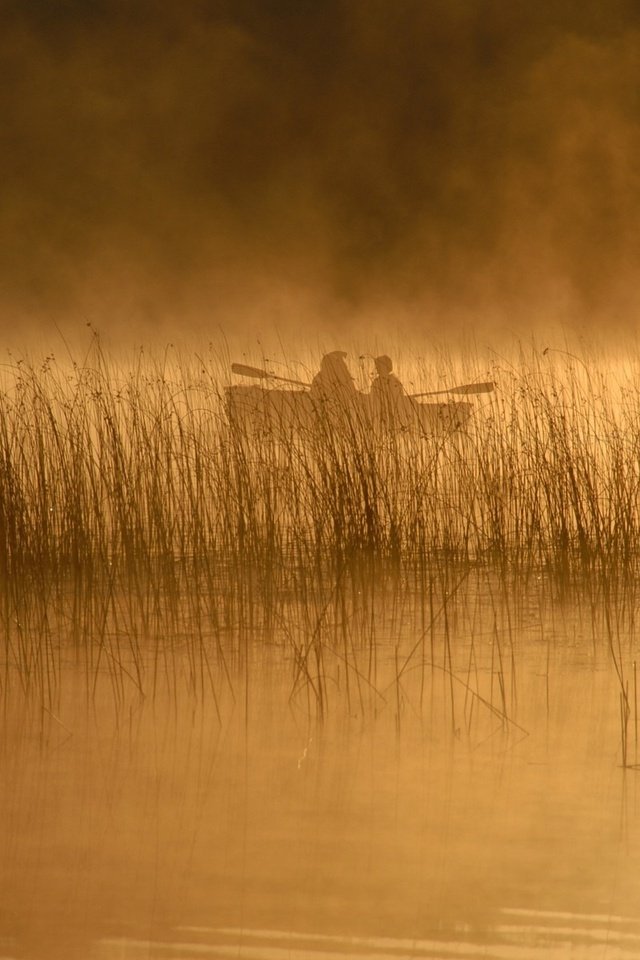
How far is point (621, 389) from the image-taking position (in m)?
4.43

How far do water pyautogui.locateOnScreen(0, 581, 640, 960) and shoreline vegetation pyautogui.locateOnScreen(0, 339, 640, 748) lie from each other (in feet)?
1.29

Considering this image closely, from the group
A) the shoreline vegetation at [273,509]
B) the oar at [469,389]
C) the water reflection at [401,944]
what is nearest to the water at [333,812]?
the water reflection at [401,944]

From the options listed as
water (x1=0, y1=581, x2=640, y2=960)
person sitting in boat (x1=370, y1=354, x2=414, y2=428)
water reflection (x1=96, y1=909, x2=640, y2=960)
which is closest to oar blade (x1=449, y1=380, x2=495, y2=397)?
person sitting in boat (x1=370, y1=354, x2=414, y2=428)

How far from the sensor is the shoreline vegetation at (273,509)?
3158 millimetres

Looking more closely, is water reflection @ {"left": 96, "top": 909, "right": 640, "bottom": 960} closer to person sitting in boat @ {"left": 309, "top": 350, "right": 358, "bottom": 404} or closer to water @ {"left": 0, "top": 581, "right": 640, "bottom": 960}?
water @ {"left": 0, "top": 581, "right": 640, "bottom": 960}

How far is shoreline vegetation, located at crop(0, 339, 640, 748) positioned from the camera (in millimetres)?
3158

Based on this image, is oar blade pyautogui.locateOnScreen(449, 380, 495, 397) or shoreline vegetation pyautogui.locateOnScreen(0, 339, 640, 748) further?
oar blade pyautogui.locateOnScreen(449, 380, 495, 397)

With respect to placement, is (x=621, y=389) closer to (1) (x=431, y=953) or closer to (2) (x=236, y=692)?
(2) (x=236, y=692)

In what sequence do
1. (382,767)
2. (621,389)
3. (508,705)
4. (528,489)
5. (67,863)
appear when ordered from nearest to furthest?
(67,863) → (382,767) → (508,705) → (528,489) → (621,389)

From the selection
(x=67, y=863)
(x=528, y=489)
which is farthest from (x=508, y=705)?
(x=528, y=489)

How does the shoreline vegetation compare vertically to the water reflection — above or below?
above

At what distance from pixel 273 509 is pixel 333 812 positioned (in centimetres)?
219

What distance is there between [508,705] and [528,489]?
1.71 metres

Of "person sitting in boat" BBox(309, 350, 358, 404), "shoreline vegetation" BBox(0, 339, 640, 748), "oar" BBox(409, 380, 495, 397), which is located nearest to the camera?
"shoreline vegetation" BBox(0, 339, 640, 748)
